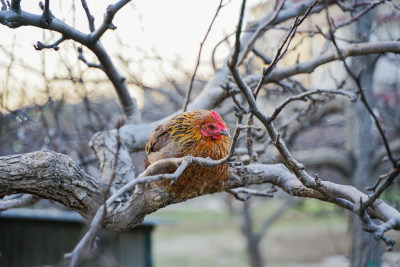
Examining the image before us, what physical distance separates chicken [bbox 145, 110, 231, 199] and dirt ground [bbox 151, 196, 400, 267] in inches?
345

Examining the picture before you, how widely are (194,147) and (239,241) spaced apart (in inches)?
561

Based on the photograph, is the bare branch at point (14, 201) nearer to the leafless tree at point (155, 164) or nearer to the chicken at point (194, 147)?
the leafless tree at point (155, 164)

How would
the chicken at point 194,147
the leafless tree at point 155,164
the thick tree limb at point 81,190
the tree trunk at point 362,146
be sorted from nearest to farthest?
the leafless tree at point 155,164 → the thick tree limb at point 81,190 → the chicken at point 194,147 → the tree trunk at point 362,146

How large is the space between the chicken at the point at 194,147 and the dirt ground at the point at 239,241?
28.8ft

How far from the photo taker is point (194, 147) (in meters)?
2.45

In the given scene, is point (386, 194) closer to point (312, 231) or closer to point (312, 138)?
point (312, 138)

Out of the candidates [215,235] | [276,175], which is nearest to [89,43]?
[276,175]

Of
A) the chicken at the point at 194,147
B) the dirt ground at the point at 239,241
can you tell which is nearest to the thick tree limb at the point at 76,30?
the chicken at the point at 194,147

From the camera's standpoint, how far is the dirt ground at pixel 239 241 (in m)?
13.1

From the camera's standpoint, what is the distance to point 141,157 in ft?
24.1

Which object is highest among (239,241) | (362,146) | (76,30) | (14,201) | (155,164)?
(239,241)

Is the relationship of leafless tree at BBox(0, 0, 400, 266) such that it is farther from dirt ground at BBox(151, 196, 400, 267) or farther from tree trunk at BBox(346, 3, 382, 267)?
dirt ground at BBox(151, 196, 400, 267)

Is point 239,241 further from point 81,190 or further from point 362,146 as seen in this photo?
point 81,190

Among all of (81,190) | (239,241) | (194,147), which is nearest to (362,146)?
(194,147)
